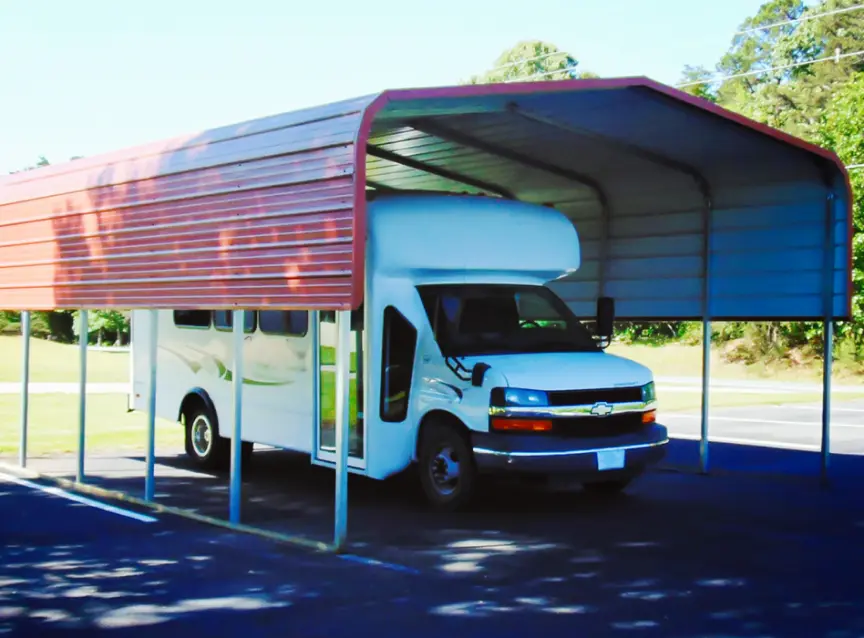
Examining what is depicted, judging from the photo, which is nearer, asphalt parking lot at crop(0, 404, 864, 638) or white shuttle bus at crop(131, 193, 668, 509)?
asphalt parking lot at crop(0, 404, 864, 638)

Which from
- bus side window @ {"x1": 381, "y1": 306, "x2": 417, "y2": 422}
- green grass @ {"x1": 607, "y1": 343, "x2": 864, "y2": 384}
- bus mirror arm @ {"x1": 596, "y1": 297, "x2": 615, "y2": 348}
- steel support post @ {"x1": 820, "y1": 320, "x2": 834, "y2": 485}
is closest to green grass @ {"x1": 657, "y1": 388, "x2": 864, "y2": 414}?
green grass @ {"x1": 607, "y1": 343, "x2": 864, "y2": 384}

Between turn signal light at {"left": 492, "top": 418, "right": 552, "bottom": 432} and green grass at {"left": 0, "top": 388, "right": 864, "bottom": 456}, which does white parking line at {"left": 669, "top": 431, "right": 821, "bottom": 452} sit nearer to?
green grass at {"left": 0, "top": 388, "right": 864, "bottom": 456}

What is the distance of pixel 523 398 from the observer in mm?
9523

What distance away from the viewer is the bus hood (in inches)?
376

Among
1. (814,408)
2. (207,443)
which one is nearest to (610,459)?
(207,443)

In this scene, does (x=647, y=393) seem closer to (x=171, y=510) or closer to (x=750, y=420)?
(x=171, y=510)

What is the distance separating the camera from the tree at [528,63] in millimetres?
74069

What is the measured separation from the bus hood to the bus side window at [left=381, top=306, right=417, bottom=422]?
68 cm

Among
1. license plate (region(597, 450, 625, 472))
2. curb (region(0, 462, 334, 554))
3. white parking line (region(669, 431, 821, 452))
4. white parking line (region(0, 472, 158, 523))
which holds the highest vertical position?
license plate (region(597, 450, 625, 472))

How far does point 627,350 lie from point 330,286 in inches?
1671

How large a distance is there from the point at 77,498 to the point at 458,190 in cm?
649

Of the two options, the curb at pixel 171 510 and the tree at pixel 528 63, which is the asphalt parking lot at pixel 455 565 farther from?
the tree at pixel 528 63

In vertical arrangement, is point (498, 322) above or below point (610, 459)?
above

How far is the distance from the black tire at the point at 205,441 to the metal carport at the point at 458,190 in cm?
237
